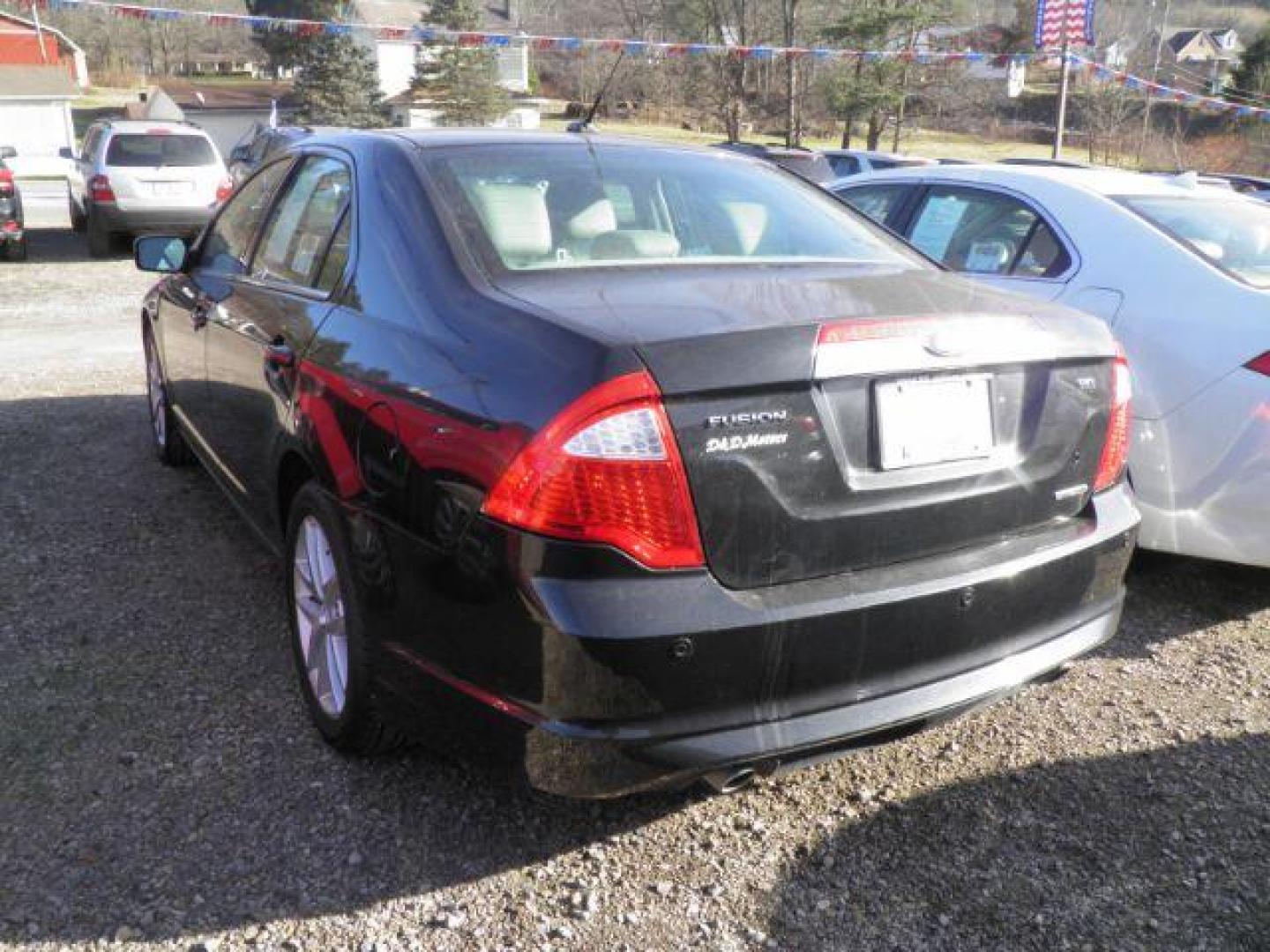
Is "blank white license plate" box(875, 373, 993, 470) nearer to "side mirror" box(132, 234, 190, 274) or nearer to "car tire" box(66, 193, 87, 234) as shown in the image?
"side mirror" box(132, 234, 190, 274)

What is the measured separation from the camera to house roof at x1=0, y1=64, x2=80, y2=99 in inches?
1658

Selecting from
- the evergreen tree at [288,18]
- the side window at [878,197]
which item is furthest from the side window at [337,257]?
the evergreen tree at [288,18]

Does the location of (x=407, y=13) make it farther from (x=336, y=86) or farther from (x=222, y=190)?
(x=222, y=190)

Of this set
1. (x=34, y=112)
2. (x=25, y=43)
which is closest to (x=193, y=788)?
(x=34, y=112)

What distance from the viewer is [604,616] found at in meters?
2.01

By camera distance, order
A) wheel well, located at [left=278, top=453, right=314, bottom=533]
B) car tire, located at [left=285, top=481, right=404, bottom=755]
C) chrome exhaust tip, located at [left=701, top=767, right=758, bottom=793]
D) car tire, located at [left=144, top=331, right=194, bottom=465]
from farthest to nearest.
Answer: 1. car tire, located at [left=144, top=331, right=194, bottom=465]
2. wheel well, located at [left=278, top=453, right=314, bottom=533]
3. car tire, located at [left=285, top=481, right=404, bottom=755]
4. chrome exhaust tip, located at [left=701, top=767, right=758, bottom=793]

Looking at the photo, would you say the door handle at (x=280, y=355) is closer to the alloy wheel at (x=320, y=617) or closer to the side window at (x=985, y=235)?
the alloy wheel at (x=320, y=617)

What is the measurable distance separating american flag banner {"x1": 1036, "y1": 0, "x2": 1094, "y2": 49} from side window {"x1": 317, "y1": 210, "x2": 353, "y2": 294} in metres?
18.9

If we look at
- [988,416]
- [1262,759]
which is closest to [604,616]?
[988,416]

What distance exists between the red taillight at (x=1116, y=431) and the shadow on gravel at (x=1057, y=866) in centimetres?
82

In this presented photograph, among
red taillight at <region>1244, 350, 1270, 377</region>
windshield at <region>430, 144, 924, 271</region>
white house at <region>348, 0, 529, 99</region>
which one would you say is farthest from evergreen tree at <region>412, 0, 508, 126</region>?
red taillight at <region>1244, 350, 1270, 377</region>

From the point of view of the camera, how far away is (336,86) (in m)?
46.8

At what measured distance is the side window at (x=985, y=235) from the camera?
4383 millimetres

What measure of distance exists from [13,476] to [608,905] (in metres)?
4.18
